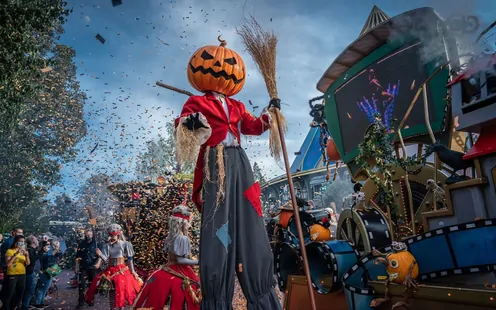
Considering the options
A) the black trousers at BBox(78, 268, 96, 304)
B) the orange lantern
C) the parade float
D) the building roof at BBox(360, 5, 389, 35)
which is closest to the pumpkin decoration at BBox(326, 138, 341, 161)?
the parade float

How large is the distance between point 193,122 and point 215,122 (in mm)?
289

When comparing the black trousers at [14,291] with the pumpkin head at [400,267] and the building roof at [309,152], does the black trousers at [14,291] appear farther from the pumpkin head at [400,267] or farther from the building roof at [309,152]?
the building roof at [309,152]

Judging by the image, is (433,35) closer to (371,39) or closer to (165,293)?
(371,39)

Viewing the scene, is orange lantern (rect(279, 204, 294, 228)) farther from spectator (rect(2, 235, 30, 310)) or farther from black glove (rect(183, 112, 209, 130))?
spectator (rect(2, 235, 30, 310))

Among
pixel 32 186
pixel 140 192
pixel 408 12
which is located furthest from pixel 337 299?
pixel 32 186

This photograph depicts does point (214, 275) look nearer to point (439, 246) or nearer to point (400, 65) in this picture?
point (439, 246)

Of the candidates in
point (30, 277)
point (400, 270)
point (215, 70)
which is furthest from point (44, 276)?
point (400, 270)

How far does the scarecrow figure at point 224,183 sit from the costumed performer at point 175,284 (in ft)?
4.55

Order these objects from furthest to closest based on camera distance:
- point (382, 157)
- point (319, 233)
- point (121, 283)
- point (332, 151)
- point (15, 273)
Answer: point (15, 273) → point (332, 151) → point (121, 283) → point (382, 157) → point (319, 233)

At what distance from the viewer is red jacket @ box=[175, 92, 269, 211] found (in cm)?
318

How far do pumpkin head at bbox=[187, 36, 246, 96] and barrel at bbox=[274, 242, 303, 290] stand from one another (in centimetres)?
212

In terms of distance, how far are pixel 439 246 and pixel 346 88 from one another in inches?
165

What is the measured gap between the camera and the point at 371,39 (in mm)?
5750

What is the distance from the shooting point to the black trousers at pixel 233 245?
2752 mm
